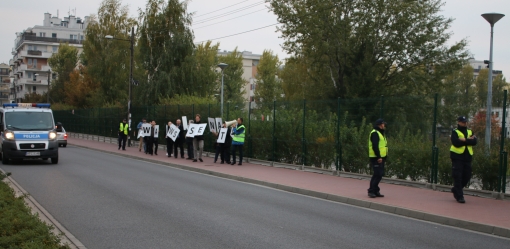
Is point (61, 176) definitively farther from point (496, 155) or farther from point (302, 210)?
point (496, 155)

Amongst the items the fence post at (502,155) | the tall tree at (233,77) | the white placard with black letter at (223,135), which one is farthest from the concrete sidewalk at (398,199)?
the tall tree at (233,77)

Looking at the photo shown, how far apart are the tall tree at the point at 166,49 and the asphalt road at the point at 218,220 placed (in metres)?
31.6

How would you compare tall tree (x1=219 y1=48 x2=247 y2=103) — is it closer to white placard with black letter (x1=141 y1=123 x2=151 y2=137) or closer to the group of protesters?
white placard with black letter (x1=141 y1=123 x2=151 y2=137)

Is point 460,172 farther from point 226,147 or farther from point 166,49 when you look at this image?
point 166,49

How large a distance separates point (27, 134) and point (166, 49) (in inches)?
1109

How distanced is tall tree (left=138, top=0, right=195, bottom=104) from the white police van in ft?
Answer: 79.2

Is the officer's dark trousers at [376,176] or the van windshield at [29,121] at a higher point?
the van windshield at [29,121]

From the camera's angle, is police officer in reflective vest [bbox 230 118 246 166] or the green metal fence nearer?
the green metal fence

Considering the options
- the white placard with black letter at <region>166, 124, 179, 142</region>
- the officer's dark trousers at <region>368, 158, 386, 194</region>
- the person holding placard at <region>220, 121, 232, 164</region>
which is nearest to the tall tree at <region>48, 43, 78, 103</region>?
the white placard with black letter at <region>166, 124, 179, 142</region>

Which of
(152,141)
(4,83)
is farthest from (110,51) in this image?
(4,83)

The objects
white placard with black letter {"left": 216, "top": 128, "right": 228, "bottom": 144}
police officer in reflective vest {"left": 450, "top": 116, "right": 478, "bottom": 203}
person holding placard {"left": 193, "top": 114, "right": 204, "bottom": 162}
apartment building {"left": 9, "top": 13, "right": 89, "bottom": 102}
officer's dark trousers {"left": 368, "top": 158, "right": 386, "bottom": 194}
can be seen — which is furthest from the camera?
apartment building {"left": 9, "top": 13, "right": 89, "bottom": 102}

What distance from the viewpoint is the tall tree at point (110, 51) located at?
198 feet

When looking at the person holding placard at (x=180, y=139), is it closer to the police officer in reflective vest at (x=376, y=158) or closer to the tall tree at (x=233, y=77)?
the police officer in reflective vest at (x=376, y=158)

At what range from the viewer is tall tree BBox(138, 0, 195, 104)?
1874 inches
